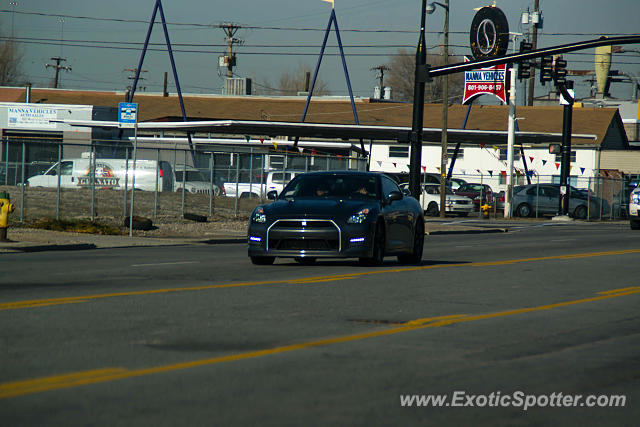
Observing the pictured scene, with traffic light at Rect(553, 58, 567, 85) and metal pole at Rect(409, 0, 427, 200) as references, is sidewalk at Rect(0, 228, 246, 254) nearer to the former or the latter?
metal pole at Rect(409, 0, 427, 200)

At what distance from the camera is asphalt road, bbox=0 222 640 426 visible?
18.4 ft

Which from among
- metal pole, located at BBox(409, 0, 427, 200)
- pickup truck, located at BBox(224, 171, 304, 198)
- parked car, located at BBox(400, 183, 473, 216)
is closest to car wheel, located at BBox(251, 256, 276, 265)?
metal pole, located at BBox(409, 0, 427, 200)

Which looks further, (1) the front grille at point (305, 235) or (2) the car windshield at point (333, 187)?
(2) the car windshield at point (333, 187)

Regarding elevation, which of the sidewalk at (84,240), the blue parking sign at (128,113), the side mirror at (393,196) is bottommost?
the sidewalk at (84,240)

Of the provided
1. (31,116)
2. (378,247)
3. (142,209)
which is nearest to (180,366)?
(378,247)

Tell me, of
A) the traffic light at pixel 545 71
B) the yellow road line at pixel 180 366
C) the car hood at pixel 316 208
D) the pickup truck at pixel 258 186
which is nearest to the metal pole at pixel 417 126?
the pickup truck at pixel 258 186

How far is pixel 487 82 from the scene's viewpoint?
170 feet

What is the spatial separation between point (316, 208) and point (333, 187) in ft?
4.41

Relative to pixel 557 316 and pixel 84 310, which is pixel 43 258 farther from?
pixel 557 316

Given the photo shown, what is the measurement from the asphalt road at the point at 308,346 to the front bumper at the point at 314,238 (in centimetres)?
33

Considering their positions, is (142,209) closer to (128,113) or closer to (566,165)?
(128,113)

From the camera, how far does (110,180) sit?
3091 centimetres

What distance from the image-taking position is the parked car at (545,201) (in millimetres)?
49719

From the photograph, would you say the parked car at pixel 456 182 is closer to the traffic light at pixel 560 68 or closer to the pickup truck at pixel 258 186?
the traffic light at pixel 560 68
